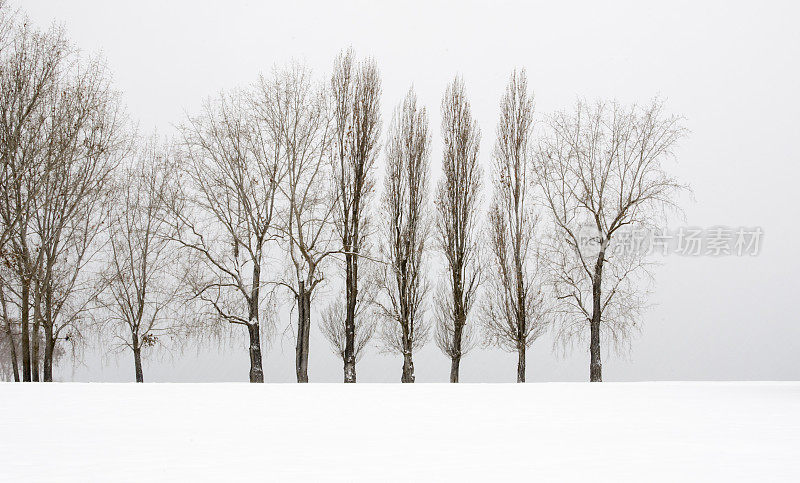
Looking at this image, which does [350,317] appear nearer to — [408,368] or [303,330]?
[303,330]

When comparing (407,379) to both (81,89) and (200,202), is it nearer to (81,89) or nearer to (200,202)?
(200,202)

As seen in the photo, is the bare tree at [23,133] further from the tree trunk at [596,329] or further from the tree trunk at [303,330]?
the tree trunk at [596,329]

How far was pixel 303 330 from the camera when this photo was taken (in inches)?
766

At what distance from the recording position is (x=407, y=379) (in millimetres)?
22016

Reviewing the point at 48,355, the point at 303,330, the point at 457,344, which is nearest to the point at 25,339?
the point at 48,355

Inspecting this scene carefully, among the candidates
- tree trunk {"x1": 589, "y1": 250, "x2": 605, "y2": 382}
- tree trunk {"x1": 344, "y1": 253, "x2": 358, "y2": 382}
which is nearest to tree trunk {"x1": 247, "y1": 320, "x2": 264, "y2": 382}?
tree trunk {"x1": 344, "y1": 253, "x2": 358, "y2": 382}
